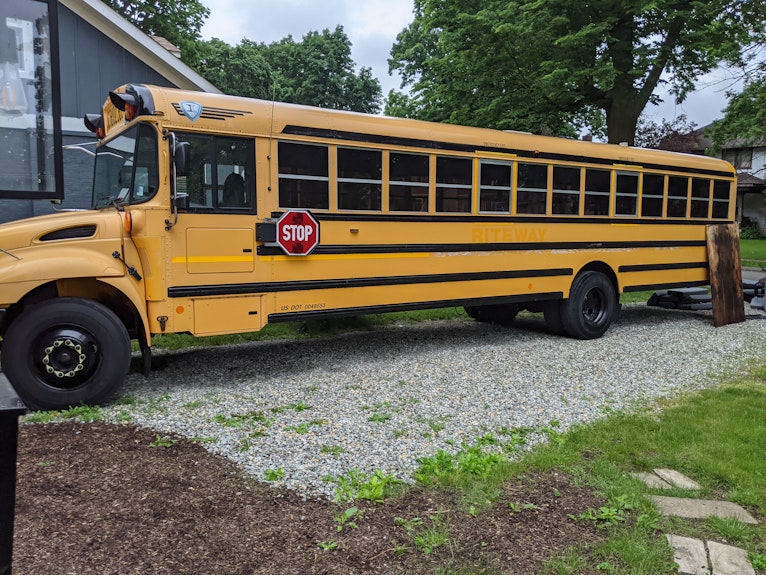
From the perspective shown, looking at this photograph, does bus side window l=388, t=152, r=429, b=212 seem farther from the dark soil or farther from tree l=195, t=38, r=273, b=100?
tree l=195, t=38, r=273, b=100

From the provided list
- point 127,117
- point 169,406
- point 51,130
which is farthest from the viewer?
point 127,117

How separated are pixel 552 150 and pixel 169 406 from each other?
5554mm

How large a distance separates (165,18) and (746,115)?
2193cm

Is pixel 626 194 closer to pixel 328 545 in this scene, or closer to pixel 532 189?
pixel 532 189

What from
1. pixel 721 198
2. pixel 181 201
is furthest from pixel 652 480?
pixel 721 198

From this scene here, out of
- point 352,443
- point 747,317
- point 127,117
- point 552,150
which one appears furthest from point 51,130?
point 747,317

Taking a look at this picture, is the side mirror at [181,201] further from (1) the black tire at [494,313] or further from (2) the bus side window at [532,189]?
(1) the black tire at [494,313]

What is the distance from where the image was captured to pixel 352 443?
13.5ft

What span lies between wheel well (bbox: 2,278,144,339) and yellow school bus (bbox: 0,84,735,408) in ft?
0.04

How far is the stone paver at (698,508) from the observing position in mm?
3189

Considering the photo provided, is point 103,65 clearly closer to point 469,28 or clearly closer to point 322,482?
point 469,28

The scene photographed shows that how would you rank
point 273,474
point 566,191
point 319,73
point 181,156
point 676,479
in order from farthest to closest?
point 319,73 < point 566,191 < point 181,156 < point 676,479 < point 273,474

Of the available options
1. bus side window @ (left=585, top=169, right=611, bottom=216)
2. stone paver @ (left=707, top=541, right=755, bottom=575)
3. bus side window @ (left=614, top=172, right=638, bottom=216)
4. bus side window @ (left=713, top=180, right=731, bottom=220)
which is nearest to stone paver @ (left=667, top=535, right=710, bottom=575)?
stone paver @ (left=707, top=541, right=755, bottom=575)

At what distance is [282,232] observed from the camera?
221 inches
